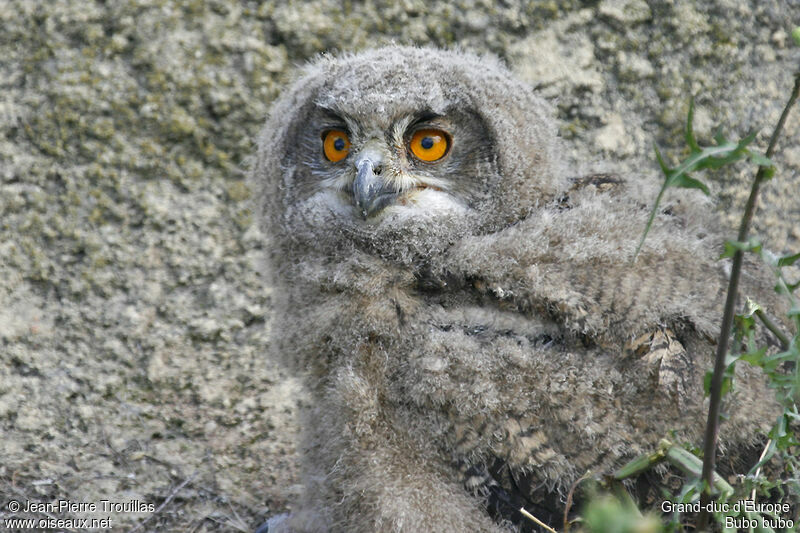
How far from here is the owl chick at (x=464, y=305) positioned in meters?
1.90

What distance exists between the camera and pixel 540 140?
8.00 ft

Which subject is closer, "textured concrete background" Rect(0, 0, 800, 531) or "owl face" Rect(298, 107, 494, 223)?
"owl face" Rect(298, 107, 494, 223)

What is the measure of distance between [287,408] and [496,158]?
1507 mm

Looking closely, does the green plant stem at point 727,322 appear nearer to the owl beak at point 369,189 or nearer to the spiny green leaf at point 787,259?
the spiny green leaf at point 787,259

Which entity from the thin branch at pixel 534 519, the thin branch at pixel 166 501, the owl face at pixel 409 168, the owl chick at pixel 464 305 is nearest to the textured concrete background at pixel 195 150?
the thin branch at pixel 166 501

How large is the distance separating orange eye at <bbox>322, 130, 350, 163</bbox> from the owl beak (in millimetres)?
188

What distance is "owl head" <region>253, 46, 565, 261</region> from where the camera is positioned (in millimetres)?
2273

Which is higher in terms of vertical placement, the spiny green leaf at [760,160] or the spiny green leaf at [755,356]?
the spiny green leaf at [760,160]

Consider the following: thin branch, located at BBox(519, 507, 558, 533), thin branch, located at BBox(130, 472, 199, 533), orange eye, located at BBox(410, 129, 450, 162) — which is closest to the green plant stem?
thin branch, located at BBox(519, 507, 558, 533)

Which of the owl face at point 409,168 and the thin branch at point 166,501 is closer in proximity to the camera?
the owl face at point 409,168

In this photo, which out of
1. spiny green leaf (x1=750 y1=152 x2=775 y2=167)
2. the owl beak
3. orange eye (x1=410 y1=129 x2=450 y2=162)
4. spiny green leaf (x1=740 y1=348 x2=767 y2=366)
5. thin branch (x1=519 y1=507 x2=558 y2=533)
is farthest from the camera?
orange eye (x1=410 y1=129 x2=450 y2=162)

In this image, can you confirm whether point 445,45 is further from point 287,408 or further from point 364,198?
point 287,408

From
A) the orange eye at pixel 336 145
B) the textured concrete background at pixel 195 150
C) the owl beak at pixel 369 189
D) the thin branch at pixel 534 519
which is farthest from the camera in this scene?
the textured concrete background at pixel 195 150

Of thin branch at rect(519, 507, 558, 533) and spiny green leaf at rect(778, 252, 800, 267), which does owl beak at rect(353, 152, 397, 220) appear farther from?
spiny green leaf at rect(778, 252, 800, 267)
